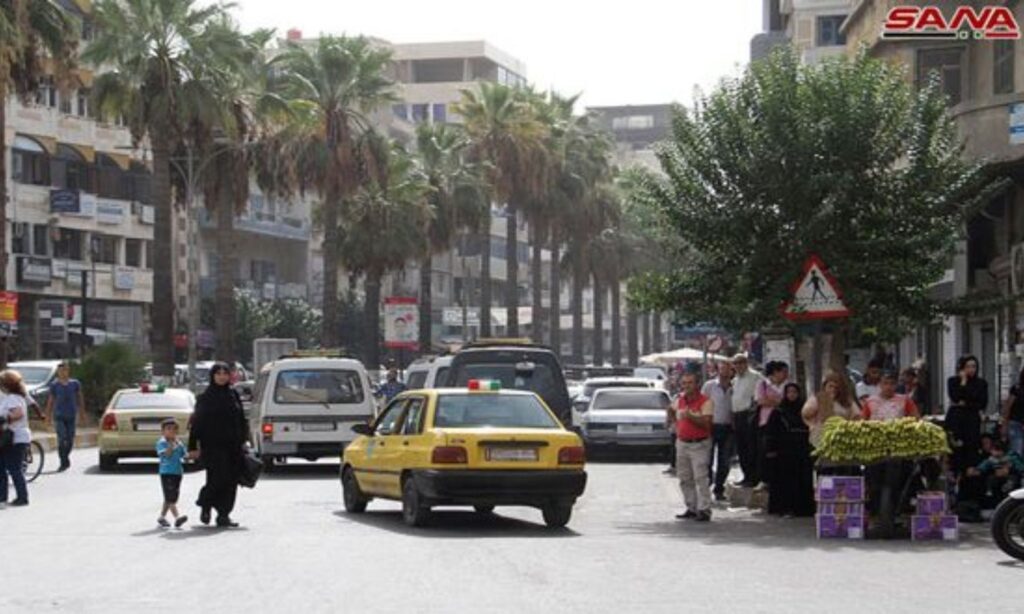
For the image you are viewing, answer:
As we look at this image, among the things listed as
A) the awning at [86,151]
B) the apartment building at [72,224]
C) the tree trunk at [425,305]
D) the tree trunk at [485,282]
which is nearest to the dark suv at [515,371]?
the apartment building at [72,224]

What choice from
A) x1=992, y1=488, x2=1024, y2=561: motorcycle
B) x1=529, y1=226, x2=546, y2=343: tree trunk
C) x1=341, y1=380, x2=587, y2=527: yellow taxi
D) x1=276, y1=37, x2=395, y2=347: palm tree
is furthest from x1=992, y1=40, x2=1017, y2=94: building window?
x1=529, y1=226, x2=546, y2=343: tree trunk

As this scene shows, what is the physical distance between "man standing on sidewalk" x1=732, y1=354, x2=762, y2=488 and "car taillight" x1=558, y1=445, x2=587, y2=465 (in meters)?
4.34

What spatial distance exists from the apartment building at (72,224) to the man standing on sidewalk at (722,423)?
149ft

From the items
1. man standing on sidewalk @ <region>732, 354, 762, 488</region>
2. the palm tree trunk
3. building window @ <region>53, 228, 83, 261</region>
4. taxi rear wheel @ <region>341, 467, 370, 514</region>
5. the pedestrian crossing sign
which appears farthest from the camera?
the palm tree trunk

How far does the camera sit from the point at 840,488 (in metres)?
17.9

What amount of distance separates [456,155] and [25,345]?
17267 mm

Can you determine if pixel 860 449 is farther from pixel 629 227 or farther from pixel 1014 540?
pixel 629 227

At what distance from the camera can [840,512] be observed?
59.0ft

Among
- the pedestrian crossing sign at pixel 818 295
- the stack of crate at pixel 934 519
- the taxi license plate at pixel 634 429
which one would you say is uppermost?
the pedestrian crossing sign at pixel 818 295

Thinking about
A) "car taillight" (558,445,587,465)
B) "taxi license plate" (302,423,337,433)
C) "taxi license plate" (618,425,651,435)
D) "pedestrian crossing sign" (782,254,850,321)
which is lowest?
"taxi license plate" (618,425,651,435)

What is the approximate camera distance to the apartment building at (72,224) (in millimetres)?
68938

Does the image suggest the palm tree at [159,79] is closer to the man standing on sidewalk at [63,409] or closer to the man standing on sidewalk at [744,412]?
the man standing on sidewalk at [63,409]

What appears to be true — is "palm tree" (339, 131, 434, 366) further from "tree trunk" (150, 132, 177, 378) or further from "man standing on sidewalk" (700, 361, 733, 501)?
"man standing on sidewalk" (700, 361, 733, 501)

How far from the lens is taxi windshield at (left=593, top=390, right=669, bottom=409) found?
1423 inches
